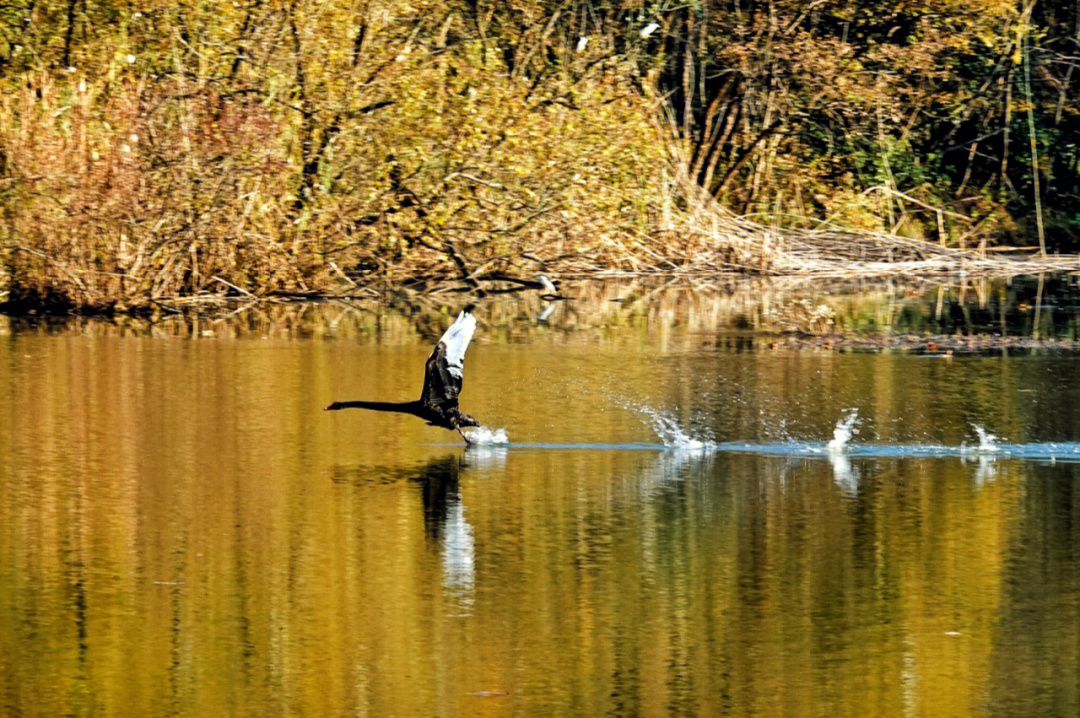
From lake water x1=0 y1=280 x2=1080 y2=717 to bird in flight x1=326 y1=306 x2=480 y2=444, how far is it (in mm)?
280

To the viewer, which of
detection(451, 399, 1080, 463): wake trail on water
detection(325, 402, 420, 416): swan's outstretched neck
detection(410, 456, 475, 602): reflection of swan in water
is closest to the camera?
detection(410, 456, 475, 602): reflection of swan in water

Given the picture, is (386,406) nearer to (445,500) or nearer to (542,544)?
(445,500)

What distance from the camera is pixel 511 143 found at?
24969mm

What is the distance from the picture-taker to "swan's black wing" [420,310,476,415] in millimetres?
10641

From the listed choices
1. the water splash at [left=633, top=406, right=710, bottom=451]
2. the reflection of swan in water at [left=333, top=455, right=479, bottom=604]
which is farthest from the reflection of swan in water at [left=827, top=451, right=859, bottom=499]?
the reflection of swan in water at [left=333, top=455, right=479, bottom=604]

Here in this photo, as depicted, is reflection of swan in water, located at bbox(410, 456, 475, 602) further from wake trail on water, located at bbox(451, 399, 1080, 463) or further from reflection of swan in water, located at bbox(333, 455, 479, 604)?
wake trail on water, located at bbox(451, 399, 1080, 463)

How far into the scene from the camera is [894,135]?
112ft

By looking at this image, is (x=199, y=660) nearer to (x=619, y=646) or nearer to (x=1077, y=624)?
(x=619, y=646)

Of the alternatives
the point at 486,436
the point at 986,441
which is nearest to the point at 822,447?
the point at 986,441

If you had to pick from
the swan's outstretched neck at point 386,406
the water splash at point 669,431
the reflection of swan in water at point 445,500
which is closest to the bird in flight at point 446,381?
the swan's outstretched neck at point 386,406

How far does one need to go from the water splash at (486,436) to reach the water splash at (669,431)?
0.99 metres

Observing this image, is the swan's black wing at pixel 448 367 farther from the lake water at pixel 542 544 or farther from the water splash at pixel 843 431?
the water splash at pixel 843 431

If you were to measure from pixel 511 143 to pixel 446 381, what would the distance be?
14.5 metres

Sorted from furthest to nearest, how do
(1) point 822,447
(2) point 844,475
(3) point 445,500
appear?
(1) point 822,447
(2) point 844,475
(3) point 445,500
